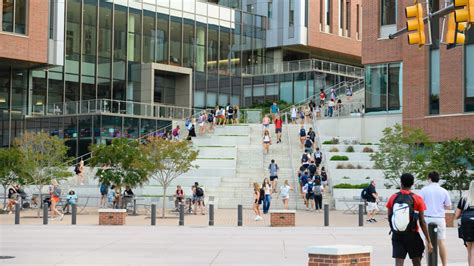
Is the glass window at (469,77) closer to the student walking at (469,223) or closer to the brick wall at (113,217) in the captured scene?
the brick wall at (113,217)

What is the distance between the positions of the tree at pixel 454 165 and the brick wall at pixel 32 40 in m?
30.4

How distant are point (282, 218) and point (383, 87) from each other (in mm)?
21902

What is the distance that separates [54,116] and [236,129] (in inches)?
465

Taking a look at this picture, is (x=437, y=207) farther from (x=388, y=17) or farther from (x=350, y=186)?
(x=388, y=17)

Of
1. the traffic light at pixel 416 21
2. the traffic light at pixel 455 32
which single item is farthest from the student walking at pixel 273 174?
the traffic light at pixel 455 32

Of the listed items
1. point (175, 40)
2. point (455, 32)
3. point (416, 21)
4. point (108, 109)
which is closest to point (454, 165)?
point (455, 32)

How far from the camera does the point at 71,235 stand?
886 inches

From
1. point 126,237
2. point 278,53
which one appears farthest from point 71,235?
point 278,53

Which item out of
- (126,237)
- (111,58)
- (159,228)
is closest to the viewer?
A: (126,237)

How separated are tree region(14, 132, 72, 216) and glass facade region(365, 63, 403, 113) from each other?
19263 millimetres

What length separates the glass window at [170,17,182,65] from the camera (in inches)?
2469

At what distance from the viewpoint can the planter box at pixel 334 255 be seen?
11031 mm

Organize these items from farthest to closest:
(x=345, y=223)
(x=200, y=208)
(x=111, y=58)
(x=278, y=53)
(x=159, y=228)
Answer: (x=278, y=53)
(x=111, y=58)
(x=200, y=208)
(x=345, y=223)
(x=159, y=228)

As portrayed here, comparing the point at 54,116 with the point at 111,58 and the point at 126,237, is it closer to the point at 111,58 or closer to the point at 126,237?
the point at 111,58
